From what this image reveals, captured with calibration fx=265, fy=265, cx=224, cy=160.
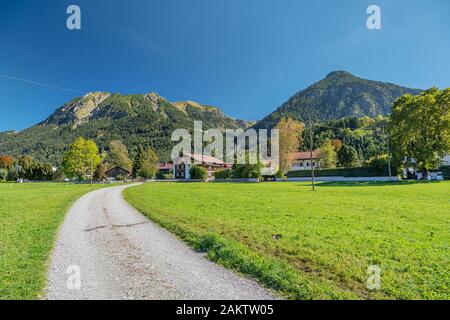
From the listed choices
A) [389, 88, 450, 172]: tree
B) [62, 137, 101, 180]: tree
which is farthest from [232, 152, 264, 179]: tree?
[62, 137, 101, 180]: tree

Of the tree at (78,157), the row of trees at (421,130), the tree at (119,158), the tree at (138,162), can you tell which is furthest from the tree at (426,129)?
the tree at (119,158)

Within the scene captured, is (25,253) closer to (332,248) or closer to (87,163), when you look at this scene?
(332,248)

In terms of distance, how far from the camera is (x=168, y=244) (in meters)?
7.79

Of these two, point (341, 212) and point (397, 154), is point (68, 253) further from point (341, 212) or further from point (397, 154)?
point (397, 154)

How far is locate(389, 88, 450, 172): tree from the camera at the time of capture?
37.2 m

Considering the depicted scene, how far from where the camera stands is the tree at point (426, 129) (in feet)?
122

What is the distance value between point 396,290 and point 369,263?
4.48 ft

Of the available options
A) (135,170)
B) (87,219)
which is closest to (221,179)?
(135,170)

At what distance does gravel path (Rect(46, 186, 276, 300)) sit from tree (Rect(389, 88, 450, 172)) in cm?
4118

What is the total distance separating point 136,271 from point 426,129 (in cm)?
4541

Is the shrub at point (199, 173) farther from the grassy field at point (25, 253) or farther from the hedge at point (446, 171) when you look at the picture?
the grassy field at point (25, 253)

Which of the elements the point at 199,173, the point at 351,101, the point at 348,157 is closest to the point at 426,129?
the point at 348,157
